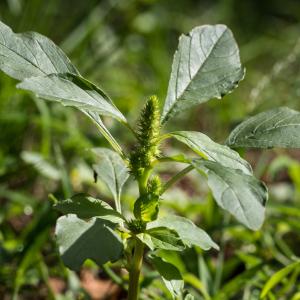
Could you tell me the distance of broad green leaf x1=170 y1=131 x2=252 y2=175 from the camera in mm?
859

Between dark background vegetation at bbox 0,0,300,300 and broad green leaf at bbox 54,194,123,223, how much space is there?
0.36 m

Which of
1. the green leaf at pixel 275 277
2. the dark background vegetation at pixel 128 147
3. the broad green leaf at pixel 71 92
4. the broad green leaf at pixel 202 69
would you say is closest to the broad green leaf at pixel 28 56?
the broad green leaf at pixel 71 92

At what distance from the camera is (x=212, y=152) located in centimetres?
86

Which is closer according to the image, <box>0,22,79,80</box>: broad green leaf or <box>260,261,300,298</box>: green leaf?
<box>0,22,79,80</box>: broad green leaf

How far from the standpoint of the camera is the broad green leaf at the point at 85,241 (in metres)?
0.80

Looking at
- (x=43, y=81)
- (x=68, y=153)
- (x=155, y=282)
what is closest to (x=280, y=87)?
(x=68, y=153)

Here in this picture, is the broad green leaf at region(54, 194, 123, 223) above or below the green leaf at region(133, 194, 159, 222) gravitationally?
below

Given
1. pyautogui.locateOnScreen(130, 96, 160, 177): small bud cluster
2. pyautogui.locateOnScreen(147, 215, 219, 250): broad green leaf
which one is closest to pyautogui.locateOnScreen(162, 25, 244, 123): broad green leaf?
pyautogui.locateOnScreen(130, 96, 160, 177): small bud cluster

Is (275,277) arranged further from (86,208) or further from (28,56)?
(28,56)

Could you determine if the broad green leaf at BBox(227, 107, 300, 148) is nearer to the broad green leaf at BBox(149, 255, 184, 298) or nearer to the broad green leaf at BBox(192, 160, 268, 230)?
the broad green leaf at BBox(192, 160, 268, 230)

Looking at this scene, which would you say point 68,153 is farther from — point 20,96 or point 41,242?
point 41,242

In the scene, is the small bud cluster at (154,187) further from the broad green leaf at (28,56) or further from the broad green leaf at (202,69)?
the broad green leaf at (28,56)

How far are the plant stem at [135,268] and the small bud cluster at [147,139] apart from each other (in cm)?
12

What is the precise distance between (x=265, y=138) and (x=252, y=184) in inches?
6.0
